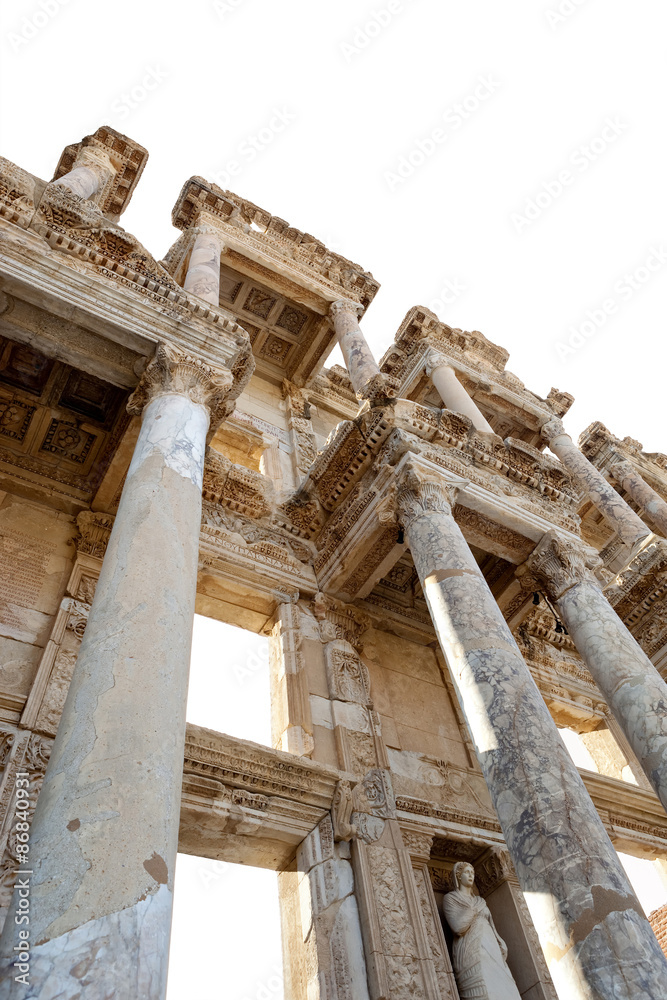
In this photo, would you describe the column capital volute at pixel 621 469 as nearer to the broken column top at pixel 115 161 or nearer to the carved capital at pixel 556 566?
the carved capital at pixel 556 566

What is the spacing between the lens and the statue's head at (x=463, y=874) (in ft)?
28.7

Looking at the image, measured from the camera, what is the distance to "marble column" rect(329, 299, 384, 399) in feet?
48.3

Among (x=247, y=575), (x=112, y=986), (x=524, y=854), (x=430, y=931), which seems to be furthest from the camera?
(x=247, y=575)

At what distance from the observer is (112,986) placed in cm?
323

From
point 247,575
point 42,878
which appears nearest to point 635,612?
point 247,575

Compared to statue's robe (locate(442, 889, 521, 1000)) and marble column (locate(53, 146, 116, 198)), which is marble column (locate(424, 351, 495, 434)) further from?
statue's robe (locate(442, 889, 521, 1000))

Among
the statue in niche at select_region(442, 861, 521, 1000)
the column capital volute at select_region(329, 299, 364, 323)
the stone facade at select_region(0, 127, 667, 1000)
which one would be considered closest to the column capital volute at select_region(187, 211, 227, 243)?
the stone facade at select_region(0, 127, 667, 1000)

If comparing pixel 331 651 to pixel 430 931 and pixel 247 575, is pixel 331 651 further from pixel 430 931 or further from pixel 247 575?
pixel 430 931

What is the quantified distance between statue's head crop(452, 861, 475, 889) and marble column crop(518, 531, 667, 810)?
2.55 meters

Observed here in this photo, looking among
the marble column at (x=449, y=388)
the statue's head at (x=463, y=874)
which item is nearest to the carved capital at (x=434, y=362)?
the marble column at (x=449, y=388)

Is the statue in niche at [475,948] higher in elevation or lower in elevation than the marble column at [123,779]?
lower

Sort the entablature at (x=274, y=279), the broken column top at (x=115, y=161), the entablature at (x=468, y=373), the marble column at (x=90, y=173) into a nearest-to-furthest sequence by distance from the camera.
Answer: the marble column at (x=90, y=173) → the broken column top at (x=115, y=161) → the entablature at (x=274, y=279) → the entablature at (x=468, y=373)

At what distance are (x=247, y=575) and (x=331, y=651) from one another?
70.7 inches

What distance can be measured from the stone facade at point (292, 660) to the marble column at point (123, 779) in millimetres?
16
